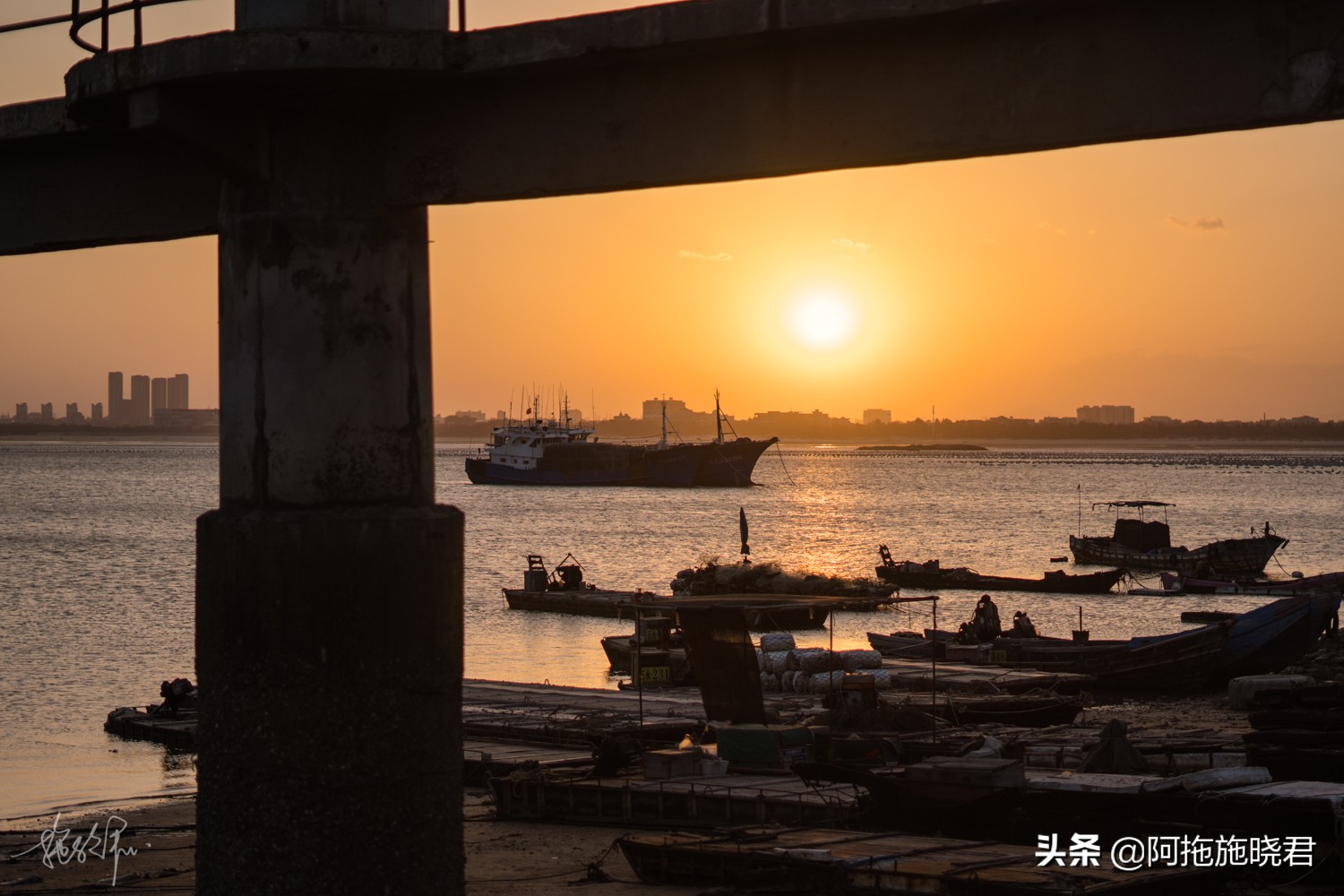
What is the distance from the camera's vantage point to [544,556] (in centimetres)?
8200

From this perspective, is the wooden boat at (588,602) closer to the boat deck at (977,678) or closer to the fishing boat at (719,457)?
the boat deck at (977,678)

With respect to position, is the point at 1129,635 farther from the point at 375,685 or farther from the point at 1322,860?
the point at 375,685

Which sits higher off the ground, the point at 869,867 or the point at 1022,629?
the point at 869,867

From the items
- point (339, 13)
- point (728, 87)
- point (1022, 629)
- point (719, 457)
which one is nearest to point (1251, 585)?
point (1022, 629)

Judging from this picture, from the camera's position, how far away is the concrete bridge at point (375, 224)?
6922 mm

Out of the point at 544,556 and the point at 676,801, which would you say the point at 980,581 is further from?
the point at 676,801

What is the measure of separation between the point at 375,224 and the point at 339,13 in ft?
3.25

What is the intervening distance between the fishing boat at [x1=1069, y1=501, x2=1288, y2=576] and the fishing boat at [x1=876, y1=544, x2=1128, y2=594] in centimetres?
438

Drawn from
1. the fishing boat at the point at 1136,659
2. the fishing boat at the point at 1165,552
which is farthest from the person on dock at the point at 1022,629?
the fishing boat at the point at 1165,552

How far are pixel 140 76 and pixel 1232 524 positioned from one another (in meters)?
110

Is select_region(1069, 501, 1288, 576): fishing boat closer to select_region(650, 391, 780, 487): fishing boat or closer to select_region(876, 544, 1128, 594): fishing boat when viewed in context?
select_region(876, 544, 1128, 594): fishing boat

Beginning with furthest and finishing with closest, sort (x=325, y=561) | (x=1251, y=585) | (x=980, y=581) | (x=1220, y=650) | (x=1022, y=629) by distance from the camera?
1. (x=980, y=581)
2. (x=1251, y=585)
3. (x=1022, y=629)
4. (x=1220, y=650)
5. (x=325, y=561)

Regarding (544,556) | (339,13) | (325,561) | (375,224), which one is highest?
(339,13)

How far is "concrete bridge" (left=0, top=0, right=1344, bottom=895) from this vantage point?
22.7 feet
